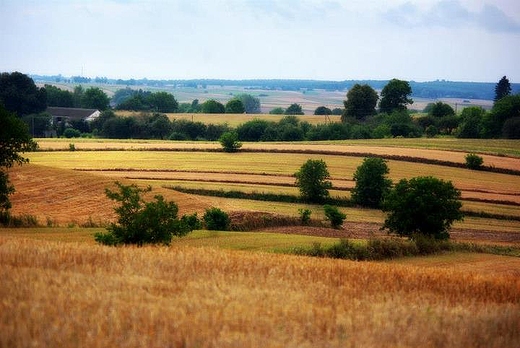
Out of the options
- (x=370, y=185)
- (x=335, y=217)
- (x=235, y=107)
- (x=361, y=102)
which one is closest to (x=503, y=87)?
(x=361, y=102)

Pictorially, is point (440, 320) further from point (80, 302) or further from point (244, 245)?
point (244, 245)

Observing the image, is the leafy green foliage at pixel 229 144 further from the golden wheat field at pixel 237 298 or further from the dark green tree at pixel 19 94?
the dark green tree at pixel 19 94

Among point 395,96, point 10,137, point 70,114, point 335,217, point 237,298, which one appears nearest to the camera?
point 237,298

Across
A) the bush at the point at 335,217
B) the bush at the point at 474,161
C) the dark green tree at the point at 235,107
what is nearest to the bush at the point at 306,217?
the bush at the point at 335,217

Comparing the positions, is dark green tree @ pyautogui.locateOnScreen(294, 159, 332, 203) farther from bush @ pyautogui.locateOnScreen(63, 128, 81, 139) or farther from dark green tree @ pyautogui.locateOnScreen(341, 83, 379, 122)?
dark green tree @ pyautogui.locateOnScreen(341, 83, 379, 122)

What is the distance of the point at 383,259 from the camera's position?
34.4 m

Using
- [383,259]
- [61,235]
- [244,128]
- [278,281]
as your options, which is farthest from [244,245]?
[244,128]

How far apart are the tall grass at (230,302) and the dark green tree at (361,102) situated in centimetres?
13166

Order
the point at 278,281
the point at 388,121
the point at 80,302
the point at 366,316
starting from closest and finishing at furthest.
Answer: the point at 80,302 < the point at 366,316 < the point at 278,281 < the point at 388,121

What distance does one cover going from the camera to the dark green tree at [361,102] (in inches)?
5965

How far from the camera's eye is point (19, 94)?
14412 centimetres

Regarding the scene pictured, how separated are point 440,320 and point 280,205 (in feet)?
133

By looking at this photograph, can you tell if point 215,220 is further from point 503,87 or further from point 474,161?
point 503,87

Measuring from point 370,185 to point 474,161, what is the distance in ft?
74.5
